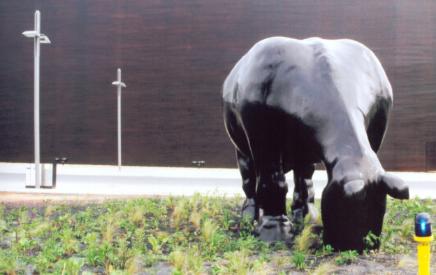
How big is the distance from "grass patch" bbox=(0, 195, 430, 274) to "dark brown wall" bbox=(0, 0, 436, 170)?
17.2 meters

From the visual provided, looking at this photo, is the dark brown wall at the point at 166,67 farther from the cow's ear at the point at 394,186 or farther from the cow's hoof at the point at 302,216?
the cow's ear at the point at 394,186

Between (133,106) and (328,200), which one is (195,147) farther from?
(328,200)

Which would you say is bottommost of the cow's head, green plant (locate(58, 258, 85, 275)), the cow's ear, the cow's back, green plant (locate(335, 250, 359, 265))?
green plant (locate(58, 258, 85, 275))

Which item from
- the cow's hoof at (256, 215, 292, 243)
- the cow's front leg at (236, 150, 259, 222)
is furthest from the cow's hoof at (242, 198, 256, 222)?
the cow's hoof at (256, 215, 292, 243)

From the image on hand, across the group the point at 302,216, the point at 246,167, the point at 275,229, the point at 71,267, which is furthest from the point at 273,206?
the point at 71,267

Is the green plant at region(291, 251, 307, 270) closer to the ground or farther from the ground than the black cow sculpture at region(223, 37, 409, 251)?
closer to the ground

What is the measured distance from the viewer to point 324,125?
491 cm

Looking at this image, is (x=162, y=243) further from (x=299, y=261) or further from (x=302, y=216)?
(x=302, y=216)

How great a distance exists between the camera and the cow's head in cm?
435

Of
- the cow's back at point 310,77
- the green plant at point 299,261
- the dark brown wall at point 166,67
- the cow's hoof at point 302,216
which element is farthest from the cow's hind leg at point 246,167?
the dark brown wall at point 166,67

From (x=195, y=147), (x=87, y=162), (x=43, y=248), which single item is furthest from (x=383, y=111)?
(x=87, y=162)

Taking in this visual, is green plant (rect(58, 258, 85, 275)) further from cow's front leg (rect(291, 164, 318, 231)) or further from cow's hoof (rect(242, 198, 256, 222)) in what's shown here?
cow's front leg (rect(291, 164, 318, 231))

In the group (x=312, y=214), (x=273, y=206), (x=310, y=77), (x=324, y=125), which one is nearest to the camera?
(x=324, y=125)

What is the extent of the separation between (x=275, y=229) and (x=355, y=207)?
1.69 meters
